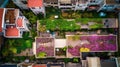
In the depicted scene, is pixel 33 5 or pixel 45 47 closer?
pixel 33 5

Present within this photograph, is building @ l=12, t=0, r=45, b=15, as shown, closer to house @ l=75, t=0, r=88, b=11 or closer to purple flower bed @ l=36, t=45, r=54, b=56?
house @ l=75, t=0, r=88, b=11

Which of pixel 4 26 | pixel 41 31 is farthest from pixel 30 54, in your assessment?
pixel 4 26

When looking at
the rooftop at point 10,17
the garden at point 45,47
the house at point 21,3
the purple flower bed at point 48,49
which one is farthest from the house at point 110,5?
the rooftop at point 10,17

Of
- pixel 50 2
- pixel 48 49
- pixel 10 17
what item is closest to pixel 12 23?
pixel 10 17

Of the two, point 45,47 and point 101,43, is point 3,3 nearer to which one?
point 45,47

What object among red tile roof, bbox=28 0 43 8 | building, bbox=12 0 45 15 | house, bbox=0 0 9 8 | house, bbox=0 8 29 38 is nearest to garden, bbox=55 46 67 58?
house, bbox=0 8 29 38

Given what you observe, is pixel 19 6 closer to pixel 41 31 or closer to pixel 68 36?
pixel 41 31
